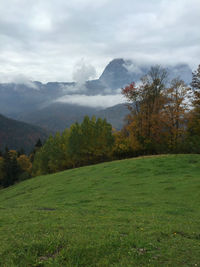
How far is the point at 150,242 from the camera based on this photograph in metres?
8.91

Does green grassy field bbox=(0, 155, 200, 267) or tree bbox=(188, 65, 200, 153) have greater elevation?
tree bbox=(188, 65, 200, 153)

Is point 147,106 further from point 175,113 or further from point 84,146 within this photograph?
point 84,146

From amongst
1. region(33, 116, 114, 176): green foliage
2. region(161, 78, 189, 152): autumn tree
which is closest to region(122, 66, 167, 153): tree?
region(161, 78, 189, 152): autumn tree

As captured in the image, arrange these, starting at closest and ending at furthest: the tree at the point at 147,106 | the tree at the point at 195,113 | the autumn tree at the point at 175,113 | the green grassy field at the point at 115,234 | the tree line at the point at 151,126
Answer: the green grassy field at the point at 115,234 < the tree at the point at 195,113 < the tree line at the point at 151,126 < the autumn tree at the point at 175,113 < the tree at the point at 147,106

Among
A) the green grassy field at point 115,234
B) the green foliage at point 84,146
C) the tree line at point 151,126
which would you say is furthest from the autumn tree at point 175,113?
the green grassy field at point 115,234

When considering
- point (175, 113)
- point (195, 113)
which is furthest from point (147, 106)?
point (195, 113)

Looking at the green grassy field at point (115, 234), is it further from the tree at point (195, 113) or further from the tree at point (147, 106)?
the tree at point (147, 106)

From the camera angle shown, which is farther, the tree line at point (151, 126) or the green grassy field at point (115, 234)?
the tree line at point (151, 126)

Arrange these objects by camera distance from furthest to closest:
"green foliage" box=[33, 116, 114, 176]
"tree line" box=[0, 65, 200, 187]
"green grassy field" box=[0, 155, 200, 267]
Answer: "green foliage" box=[33, 116, 114, 176], "tree line" box=[0, 65, 200, 187], "green grassy field" box=[0, 155, 200, 267]

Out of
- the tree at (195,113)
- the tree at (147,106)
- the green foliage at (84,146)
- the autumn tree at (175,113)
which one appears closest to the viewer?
the tree at (195,113)

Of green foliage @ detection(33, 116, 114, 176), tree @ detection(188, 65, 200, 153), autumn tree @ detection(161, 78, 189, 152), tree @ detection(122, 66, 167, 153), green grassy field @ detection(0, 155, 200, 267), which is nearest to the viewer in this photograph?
green grassy field @ detection(0, 155, 200, 267)

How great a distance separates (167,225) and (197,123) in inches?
1549

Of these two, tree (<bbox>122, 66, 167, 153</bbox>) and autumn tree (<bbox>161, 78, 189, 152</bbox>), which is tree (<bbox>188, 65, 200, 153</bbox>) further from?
tree (<bbox>122, 66, 167, 153</bbox>)

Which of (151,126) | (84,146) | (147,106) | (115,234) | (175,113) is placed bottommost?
(115,234)
